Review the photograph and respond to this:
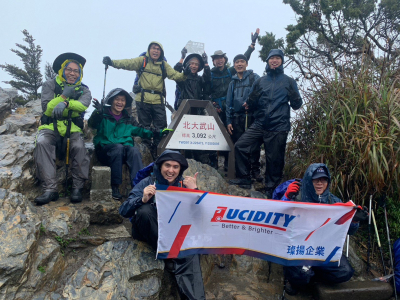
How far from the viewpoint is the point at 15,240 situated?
3520 mm

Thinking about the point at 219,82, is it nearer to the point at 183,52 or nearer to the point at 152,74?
the point at 183,52

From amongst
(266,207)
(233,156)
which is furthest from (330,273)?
(233,156)

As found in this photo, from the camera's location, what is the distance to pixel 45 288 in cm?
352

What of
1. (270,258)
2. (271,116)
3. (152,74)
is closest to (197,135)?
(271,116)

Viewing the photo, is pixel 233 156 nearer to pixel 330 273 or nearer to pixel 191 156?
pixel 191 156

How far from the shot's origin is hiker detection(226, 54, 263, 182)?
6.53 m

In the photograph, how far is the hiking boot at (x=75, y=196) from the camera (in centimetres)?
476

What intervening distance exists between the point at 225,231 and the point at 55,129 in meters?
3.15

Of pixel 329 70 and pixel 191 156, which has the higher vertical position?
pixel 329 70

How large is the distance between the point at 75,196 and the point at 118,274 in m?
1.64

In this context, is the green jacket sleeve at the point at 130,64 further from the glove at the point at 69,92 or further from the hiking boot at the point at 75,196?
the hiking boot at the point at 75,196

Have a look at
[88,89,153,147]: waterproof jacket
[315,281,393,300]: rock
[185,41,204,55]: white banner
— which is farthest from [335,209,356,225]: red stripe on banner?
[185,41,204,55]: white banner

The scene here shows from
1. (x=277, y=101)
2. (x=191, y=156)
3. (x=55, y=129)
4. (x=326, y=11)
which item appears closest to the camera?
(x=55, y=129)

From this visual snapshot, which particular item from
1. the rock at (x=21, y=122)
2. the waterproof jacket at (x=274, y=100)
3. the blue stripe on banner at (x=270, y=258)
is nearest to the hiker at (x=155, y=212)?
the blue stripe on banner at (x=270, y=258)
